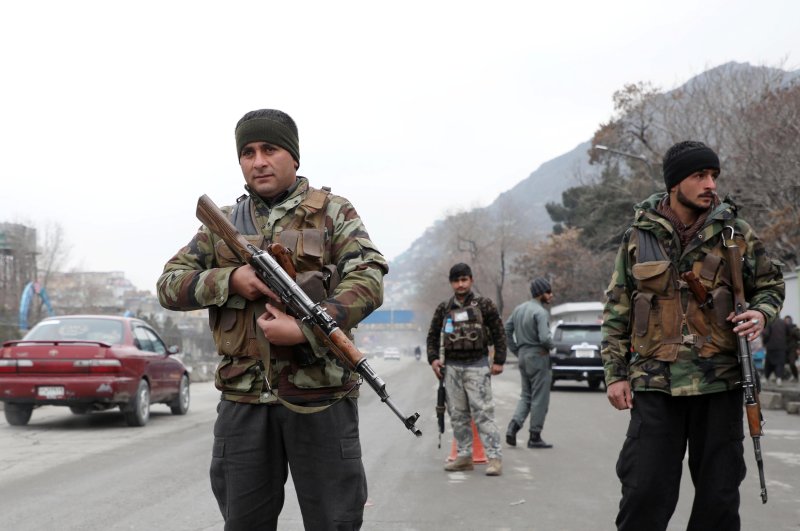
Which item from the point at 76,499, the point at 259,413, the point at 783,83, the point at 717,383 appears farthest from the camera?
the point at 783,83

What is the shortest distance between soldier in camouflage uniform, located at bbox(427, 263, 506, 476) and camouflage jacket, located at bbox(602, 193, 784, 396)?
402 centimetres

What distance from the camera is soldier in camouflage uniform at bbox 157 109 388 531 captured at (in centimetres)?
322

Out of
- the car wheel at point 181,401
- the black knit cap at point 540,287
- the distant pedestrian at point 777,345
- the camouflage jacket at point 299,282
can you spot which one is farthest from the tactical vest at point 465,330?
the distant pedestrian at point 777,345

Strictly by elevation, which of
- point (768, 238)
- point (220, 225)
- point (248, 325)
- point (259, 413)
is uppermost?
point (768, 238)

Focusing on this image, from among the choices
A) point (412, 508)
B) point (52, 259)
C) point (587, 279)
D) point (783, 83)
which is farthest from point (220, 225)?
point (52, 259)

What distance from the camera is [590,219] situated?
182 ft

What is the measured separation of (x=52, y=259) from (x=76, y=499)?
58.3m

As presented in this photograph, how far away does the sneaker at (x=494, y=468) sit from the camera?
800cm

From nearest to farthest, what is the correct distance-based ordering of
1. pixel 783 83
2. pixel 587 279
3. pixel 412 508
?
pixel 412 508
pixel 783 83
pixel 587 279

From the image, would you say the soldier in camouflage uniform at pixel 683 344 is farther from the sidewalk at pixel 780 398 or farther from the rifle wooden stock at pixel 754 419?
the sidewalk at pixel 780 398

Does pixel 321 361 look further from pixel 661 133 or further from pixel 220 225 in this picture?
pixel 661 133

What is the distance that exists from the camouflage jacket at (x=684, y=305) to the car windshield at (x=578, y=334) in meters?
17.2

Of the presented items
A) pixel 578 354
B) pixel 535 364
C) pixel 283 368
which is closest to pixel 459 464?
pixel 535 364

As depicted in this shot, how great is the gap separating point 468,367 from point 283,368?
5.22 meters
